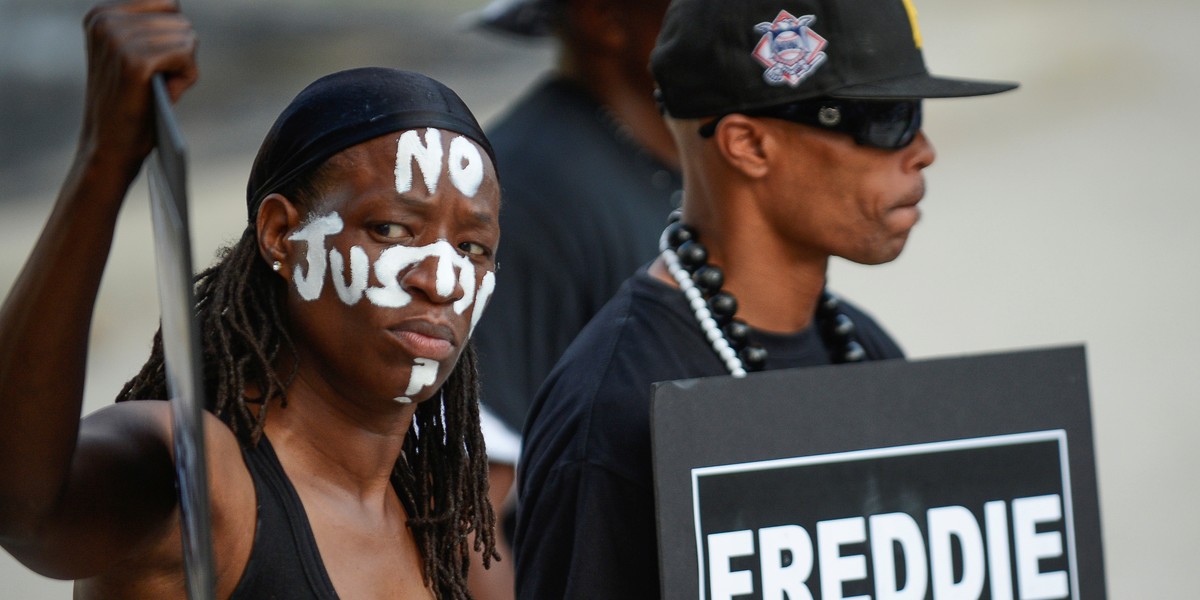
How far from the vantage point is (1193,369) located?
8281mm

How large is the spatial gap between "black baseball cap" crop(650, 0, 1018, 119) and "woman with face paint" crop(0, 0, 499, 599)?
57cm

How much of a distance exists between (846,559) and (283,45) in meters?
11.5

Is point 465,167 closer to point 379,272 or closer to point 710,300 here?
point 379,272

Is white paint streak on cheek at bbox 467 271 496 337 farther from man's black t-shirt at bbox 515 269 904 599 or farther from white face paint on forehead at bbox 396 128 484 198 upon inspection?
man's black t-shirt at bbox 515 269 904 599

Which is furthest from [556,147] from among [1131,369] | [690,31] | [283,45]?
[283,45]

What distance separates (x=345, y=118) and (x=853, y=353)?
1.16 metres

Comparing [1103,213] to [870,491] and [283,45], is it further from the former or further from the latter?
[870,491]

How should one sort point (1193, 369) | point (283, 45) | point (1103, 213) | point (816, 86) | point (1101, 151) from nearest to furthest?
point (816, 86) < point (1193, 369) < point (1103, 213) < point (1101, 151) < point (283, 45)

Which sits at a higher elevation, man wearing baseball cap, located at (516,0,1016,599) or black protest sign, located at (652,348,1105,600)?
man wearing baseball cap, located at (516,0,1016,599)

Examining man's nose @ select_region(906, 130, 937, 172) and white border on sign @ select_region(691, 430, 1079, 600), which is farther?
man's nose @ select_region(906, 130, 937, 172)

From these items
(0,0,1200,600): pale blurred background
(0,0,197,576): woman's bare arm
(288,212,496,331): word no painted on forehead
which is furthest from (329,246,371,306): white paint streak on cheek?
(0,0,1200,600): pale blurred background

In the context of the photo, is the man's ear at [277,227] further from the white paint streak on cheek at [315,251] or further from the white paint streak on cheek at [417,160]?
the white paint streak on cheek at [417,160]

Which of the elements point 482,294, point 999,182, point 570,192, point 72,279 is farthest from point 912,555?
point 999,182

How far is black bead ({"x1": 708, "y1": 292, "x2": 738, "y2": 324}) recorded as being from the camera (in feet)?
9.12
